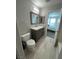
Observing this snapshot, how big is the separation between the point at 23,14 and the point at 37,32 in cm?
41

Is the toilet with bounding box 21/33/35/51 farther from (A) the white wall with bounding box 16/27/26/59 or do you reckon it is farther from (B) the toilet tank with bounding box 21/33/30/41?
(A) the white wall with bounding box 16/27/26/59

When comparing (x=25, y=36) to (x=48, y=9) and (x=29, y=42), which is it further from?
(x=48, y=9)

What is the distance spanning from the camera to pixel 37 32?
1167 millimetres

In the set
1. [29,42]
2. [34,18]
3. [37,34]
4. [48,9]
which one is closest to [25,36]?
[29,42]

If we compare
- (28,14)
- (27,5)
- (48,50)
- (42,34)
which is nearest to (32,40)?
(42,34)

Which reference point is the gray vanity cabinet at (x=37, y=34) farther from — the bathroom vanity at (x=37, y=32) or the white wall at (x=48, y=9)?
the white wall at (x=48, y=9)

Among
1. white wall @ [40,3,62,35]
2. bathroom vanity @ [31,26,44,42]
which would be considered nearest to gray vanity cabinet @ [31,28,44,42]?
bathroom vanity @ [31,26,44,42]

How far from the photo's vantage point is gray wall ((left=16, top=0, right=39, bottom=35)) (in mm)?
904

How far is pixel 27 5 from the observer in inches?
38.4

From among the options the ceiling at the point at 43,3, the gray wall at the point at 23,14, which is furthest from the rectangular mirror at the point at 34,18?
the ceiling at the point at 43,3

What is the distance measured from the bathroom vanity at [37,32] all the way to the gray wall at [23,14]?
0.34ft

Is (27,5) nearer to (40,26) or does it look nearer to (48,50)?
(40,26)

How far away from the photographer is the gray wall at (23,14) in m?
0.90

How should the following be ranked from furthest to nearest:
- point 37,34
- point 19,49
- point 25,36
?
point 37,34 → point 25,36 → point 19,49
